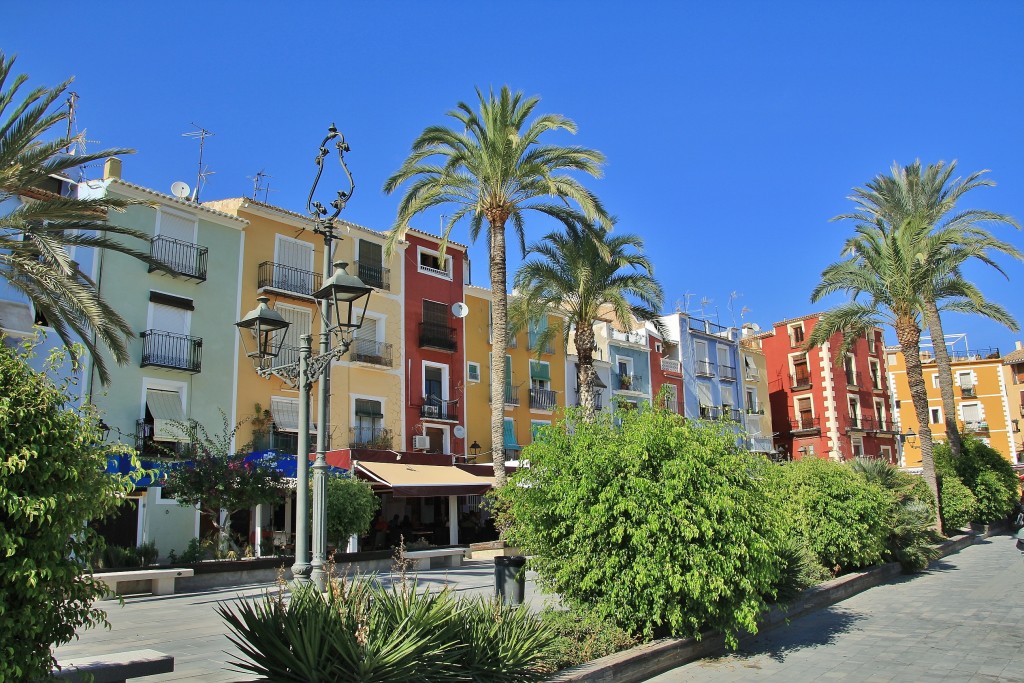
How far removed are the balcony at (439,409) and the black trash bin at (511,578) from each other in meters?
20.8

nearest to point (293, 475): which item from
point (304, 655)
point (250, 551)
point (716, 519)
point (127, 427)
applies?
point (250, 551)

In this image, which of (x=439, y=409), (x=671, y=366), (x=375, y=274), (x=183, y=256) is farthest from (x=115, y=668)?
(x=671, y=366)

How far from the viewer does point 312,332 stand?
1133 inches

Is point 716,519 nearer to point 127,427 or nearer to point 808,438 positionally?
point 127,427

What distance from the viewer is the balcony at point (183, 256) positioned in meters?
24.8

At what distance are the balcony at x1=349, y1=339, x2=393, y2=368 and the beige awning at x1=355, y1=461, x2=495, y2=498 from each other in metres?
4.53

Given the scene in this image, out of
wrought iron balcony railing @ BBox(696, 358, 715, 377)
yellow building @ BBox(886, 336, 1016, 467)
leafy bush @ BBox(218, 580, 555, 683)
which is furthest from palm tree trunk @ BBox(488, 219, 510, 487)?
yellow building @ BBox(886, 336, 1016, 467)

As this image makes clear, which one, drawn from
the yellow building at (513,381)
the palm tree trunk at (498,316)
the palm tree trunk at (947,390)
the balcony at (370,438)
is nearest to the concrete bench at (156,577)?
the palm tree trunk at (498,316)

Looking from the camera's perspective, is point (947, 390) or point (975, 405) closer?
point (947, 390)

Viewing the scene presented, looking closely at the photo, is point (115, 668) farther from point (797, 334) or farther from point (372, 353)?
point (797, 334)

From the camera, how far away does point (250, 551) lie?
755 inches

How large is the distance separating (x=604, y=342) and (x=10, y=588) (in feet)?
126

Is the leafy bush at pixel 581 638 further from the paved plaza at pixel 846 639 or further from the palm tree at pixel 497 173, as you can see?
the palm tree at pixel 497 173

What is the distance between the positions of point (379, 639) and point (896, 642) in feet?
24.5
